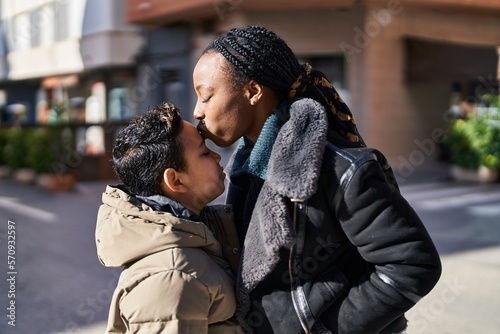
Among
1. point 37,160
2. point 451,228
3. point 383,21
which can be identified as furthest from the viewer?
point 383,21

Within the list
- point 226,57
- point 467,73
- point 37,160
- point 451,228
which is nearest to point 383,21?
point 467,73

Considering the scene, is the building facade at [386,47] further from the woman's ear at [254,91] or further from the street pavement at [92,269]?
the woman's ear at [254,91]

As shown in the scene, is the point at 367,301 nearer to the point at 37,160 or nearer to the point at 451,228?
the point at 451,228

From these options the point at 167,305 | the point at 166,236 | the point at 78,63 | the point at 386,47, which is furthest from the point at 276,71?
the point at 78,63

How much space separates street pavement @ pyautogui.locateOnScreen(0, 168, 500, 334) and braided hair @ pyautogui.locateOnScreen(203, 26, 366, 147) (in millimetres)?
2770

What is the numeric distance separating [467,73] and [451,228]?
583cm

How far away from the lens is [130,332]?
1329mm

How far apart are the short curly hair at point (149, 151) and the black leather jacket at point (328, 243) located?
26 centimetres

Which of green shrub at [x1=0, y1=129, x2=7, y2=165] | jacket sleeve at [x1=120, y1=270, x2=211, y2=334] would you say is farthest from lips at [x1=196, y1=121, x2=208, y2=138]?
green shrub at [x1=0, y1=129, x2=7, y2=165]

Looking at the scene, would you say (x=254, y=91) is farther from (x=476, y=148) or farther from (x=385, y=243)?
(x=476, y=148)

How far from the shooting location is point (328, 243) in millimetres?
1341

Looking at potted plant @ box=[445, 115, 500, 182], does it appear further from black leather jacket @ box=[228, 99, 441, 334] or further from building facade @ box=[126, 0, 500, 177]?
black leather jacket @ box=[228, 99, 441, 334]

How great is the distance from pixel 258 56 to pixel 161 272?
1.72 ft

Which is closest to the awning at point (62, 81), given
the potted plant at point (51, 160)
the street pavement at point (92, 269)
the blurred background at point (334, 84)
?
the blurred background at point (334, 84)
